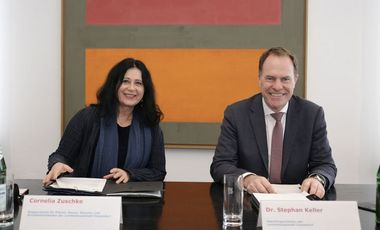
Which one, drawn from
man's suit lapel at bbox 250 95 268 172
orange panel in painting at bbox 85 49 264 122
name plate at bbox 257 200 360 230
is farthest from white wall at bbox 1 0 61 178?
name plate at bbox 257 200 360 230

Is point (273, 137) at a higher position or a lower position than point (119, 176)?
higher

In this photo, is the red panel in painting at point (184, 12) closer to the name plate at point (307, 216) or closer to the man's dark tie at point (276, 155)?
the man's dark tie at point (276, 155)

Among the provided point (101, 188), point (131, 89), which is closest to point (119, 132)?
point (131, 89)

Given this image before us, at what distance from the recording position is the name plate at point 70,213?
3.97 feet

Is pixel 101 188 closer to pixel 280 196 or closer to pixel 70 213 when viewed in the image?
pixel 70 213

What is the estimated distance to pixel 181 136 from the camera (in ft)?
11.1

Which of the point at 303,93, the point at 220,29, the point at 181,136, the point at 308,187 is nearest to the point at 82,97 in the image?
the point at 181,136

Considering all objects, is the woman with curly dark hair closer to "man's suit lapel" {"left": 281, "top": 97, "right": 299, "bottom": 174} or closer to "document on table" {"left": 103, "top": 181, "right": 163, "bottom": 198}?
"document on table" {"left": 103, "top": 181, "right": 163, "bottom": 198}

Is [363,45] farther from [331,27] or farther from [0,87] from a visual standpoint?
[0,87]

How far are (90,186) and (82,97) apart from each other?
1.84 metres

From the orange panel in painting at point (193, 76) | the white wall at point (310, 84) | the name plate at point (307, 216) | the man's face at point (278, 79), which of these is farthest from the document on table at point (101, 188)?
the white wall at point (310, 84)

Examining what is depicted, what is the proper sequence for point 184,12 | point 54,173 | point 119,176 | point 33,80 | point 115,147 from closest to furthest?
point 54,173, point 119,176, point 115,147, point 184,12, point 33,80

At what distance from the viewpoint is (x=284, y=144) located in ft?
6.91

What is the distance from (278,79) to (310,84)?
4.27ft
